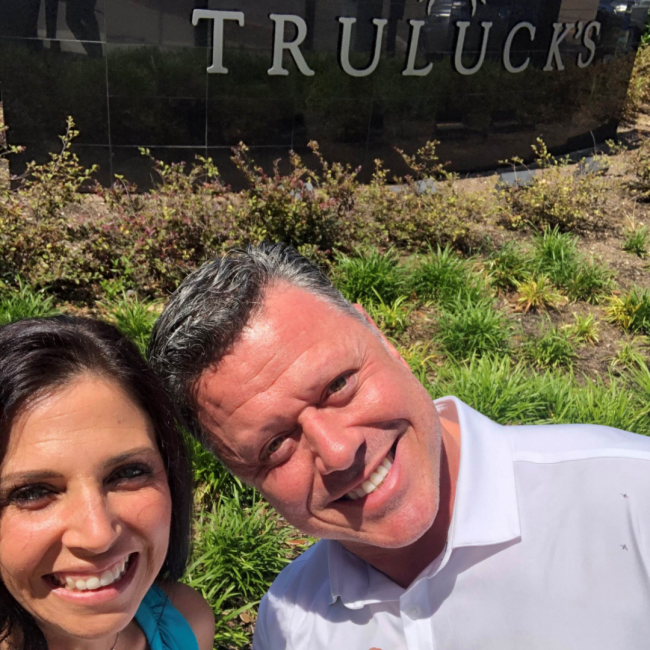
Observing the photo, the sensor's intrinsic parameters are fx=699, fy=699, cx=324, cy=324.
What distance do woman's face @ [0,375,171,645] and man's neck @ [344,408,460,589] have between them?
610 mm

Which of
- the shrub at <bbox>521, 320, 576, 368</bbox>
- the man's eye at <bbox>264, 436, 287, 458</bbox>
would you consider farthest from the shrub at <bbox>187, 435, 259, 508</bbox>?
the shrub at <bbox>521, 320, 576, 368</bbox>

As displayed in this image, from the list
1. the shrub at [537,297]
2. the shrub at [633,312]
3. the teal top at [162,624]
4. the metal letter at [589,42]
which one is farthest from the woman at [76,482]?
the metal letter at [589,42]

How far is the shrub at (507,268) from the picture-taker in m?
5.21

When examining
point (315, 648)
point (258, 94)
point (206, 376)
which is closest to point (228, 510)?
point (315, 648)

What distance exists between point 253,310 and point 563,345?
3048 millimetres

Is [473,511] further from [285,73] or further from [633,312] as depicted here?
[285,73]

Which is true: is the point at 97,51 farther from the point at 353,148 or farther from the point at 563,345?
the point at 563,345

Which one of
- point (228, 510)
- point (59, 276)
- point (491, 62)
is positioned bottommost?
point (228, 510)

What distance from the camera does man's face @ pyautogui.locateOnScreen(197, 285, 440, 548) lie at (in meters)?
1.70

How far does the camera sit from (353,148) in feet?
23.3

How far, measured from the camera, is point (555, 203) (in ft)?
19.9

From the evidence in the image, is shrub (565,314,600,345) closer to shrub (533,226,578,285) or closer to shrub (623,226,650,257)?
shrub (533,226,578,285)

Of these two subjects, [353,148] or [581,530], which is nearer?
[581,530]

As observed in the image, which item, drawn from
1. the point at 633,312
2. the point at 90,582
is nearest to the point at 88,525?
the point at 90,582
